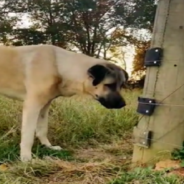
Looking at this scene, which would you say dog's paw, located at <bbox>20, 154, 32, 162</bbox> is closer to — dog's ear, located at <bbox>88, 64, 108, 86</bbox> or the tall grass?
the tall grass

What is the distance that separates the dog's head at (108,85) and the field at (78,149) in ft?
1.69

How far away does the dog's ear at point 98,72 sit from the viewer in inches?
144

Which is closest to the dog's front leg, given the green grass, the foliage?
the green grass

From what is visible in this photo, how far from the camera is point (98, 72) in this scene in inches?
145

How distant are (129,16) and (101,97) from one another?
9478mm

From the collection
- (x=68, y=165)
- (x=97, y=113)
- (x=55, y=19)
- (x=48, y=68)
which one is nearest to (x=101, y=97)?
(x=48, y=68)

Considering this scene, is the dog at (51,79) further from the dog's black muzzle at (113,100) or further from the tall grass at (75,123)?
the tall grass at (75,123)

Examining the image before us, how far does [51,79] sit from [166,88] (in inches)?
44.7

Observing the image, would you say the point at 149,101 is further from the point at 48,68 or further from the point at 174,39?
the point at 48,68

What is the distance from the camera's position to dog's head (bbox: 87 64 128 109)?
3.74 m

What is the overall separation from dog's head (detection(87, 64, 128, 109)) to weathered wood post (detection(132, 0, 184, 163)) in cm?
51

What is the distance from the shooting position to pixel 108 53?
1323cm

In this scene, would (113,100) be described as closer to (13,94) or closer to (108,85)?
(108,85)

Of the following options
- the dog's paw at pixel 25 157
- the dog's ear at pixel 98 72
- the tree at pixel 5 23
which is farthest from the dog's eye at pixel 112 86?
the tree at pixel 5 23
